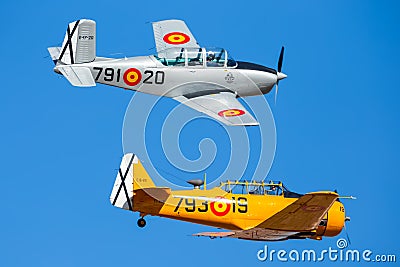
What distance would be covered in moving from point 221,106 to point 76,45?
575cm

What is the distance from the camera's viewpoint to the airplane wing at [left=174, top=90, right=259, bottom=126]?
42688mm

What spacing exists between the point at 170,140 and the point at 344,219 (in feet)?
22.5

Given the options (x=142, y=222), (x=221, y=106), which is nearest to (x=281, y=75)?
(x=221, y=106)

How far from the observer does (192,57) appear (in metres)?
44.0

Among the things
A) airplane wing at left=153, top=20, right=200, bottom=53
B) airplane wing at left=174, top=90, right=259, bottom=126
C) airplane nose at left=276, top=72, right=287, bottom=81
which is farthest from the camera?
airplane wing at left=153, top=20, right=200, bottom=53

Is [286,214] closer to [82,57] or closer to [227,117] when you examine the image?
[227,117]

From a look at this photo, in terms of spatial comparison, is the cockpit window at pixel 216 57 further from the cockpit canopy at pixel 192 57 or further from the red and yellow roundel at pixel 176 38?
the red and yellow roundel at pixel 176 38

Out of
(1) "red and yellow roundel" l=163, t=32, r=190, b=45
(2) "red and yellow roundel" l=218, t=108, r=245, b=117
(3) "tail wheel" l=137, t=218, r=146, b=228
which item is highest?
(1) "red and yellow roundel" l=163, t=32, r=190, b=45

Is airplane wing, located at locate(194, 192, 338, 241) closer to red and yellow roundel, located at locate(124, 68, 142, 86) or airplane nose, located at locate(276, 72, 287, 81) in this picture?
red and yellow roundel, located at locate(124, 68, 142, 86)

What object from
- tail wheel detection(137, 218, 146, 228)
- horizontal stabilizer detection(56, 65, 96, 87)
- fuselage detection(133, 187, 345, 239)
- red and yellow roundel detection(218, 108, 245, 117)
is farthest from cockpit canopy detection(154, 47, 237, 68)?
tail wheel detection(137, 218, 146, 228)

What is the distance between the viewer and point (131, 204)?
3984 cm

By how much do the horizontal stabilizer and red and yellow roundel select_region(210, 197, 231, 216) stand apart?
230 inches

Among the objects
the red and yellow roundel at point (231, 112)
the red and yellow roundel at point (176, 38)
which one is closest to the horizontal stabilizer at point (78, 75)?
the red and yellow roundel at point (231, 112)

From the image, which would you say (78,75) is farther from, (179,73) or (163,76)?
(179,73)
